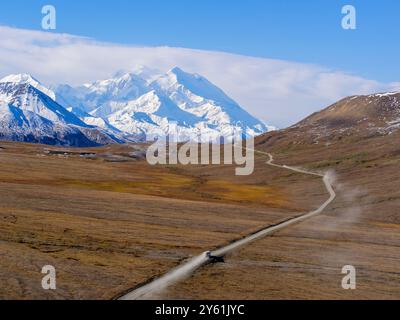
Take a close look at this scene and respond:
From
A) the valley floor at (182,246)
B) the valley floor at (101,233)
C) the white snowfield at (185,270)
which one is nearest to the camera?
the white snowfield at (185,270)

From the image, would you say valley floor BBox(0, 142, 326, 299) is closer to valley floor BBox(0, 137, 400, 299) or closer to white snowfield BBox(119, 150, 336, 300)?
valley floor BBox(0, 137, 400, 299)

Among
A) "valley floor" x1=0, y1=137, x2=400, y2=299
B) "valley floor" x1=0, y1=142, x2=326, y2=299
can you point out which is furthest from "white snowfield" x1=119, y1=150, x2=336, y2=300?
"valley floor" x1=0, y1=142, x2=326, y2=299

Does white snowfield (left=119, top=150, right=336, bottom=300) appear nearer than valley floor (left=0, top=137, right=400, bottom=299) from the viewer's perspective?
Yes

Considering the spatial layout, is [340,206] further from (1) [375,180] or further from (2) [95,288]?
(2) [95,288]

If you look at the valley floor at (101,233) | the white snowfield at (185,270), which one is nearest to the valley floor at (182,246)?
the valley floor at (101,233)

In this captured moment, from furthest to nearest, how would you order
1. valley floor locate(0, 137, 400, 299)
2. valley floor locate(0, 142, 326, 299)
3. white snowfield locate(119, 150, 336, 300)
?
valley floor locate(0, 137, 400, 299) < valley floor locate(0, 142, 326, 299) < white snowfield locate(119, 150, 336, 300)

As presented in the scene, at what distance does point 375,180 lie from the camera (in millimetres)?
161375

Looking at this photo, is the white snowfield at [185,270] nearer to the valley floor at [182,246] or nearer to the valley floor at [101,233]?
the valley floor at [182,246]

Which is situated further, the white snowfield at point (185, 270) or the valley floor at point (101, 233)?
the valley floor at point (101, 233)

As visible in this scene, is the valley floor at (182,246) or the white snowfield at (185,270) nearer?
the white snowfield at (185,270)

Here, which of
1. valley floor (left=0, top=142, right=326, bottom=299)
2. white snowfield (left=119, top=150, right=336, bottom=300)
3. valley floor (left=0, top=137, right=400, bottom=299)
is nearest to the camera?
white snowfield (left=119, top=150, right=336, bottom=300)

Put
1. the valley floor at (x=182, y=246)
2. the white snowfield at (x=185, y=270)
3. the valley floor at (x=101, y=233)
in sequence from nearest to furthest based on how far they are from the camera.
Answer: the white snowfield at (x=185, y=270) → the valley floor at (x=101, y=233) → the valley floor at (x=182, y=246)

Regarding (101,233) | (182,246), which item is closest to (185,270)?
(182,246)
